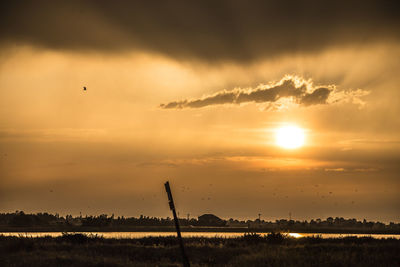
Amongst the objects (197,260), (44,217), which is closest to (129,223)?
(44,217)

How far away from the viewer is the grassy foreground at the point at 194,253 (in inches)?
1218

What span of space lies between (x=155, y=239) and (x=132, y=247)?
6.97 metres

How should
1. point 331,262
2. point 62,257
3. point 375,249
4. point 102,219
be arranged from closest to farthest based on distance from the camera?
point 331,262
point 62,257
point 375,249
point 102,219

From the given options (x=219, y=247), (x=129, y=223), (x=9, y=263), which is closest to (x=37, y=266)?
(x=9, y=263)

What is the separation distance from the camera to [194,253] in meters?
37.7

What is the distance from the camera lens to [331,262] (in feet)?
98.8

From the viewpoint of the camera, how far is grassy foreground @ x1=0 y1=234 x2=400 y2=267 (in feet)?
102

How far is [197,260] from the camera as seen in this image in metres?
34.1

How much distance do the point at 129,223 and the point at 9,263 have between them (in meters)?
123

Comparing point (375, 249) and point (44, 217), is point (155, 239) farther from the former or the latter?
point (44, 217)

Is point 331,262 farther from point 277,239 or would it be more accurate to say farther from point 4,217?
point 4,217

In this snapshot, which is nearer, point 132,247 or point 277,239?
point 132,247

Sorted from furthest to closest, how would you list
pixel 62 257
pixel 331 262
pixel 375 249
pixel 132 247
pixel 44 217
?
1. pixel 44 217
2. pixel 132 247
3. pixel 375 249
4. pixel 62 257
5. pixel 331 262

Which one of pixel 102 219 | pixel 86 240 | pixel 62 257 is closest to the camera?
pixel 62 257
